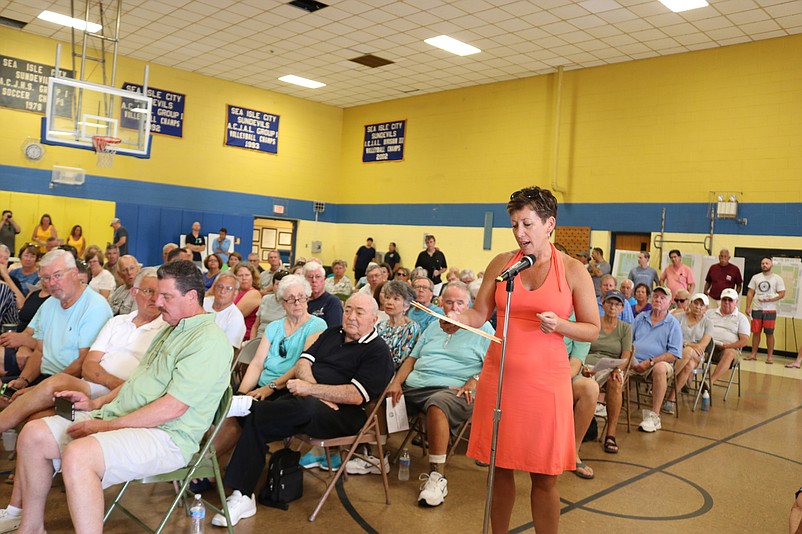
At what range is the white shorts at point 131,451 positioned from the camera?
93.4 inches

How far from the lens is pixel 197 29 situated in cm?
1131

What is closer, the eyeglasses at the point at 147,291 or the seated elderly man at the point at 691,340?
the eyeglasses at the point at 147,291

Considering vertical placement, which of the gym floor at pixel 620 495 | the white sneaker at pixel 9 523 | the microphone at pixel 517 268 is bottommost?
the gym floor at pixel 620 495

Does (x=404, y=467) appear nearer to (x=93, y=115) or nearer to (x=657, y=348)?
(x=657, y=348)

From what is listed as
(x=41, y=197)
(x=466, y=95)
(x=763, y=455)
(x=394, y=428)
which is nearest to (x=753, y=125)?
(x=466, y=95)

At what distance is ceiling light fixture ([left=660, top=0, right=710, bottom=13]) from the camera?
344 inches

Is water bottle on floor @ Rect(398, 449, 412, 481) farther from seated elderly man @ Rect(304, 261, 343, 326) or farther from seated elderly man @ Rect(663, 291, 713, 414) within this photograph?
seated elderly man @ Rect(663, 291, 713, 414)

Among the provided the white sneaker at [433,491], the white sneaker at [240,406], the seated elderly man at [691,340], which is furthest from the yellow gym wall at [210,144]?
the white sneaker at [433,491]

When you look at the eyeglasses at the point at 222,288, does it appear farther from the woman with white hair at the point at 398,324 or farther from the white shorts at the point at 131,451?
the white shorts at the point at 131,451

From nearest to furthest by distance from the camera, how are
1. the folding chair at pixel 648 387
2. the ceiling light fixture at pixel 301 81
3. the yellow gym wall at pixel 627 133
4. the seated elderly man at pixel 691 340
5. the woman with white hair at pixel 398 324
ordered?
the woman with white hair at pixel 398 324, the folding chair at pixel 648 387, the seated elderly man at pixel 691 340, the yellow gym wall at pixel 627 133, the ceiling light fixture at pixel 301 81

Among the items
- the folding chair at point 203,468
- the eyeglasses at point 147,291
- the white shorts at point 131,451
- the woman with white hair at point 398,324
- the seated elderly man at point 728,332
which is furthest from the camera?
the seated elderly man at point 728,332

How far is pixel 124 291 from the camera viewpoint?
539 cm

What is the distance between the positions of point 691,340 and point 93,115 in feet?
25.6

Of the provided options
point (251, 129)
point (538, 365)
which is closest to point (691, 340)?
point (538, 365)
